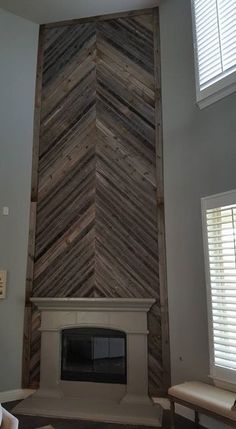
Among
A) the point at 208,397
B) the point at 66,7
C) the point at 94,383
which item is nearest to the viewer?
the point at 208,397

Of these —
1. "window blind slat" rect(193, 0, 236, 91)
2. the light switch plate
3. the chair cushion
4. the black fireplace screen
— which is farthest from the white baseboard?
"window blind slat" rect(193, 0, 236, 91)

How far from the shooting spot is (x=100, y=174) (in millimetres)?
4523

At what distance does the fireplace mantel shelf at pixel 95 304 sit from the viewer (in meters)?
3.96

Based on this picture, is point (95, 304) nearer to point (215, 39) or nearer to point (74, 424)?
point (74, 424)

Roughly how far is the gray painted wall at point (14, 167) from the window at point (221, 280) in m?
2.49

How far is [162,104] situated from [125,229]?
5.84 feet

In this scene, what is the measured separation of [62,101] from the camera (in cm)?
485

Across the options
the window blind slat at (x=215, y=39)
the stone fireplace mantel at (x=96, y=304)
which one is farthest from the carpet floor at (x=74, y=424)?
the window blind slat at (x=215, y=39)

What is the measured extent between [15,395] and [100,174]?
3106 millimetres

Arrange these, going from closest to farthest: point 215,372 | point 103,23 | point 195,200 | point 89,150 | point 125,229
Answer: point 215,372, point 195,200, point 125,229, point 89,150, point 103,23

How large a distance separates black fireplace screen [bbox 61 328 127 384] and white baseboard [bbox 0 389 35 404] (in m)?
0.49

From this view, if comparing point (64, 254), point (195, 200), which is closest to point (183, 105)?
point (195, 200)

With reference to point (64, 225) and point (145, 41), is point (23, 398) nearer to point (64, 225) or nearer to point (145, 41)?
point (64, 225)

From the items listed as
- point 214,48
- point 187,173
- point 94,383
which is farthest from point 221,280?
point 214,48
